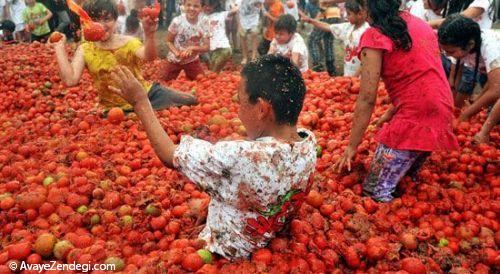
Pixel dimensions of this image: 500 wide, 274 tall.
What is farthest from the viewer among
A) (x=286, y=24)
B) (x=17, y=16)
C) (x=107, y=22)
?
(x=17, y=16)

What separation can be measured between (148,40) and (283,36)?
145 inches

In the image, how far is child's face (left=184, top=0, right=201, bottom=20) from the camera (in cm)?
673

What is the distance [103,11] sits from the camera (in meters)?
4.28

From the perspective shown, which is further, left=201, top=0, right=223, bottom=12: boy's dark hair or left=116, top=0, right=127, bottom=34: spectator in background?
left=116, top=0, right=127, bottom=34: spectator in background

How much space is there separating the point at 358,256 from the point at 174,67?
5.33 m

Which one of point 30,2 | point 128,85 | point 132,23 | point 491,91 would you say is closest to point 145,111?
point 128,85

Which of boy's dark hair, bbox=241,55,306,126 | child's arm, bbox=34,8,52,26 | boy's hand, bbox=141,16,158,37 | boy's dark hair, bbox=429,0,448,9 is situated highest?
boy's hand, bbox=141,16,158,37

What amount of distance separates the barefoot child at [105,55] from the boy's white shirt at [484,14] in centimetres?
424

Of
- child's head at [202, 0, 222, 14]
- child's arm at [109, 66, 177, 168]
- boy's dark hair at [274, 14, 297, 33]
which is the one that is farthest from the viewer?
child's head at [202, 0, 222, 14]

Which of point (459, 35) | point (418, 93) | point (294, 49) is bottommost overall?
point (294, 49)

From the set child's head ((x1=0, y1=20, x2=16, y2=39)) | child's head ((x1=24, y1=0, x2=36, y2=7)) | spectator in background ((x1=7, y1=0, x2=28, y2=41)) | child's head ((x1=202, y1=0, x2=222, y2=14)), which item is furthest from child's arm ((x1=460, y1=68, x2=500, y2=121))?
child's head ((x1=0, y1=20, x2=16, y2=39))

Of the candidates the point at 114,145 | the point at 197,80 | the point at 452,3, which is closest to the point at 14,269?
the point at 114,145

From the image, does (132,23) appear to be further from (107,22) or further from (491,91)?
(491,91)

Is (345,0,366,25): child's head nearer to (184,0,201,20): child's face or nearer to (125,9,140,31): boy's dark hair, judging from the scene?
(184,0,201,20): child's face
